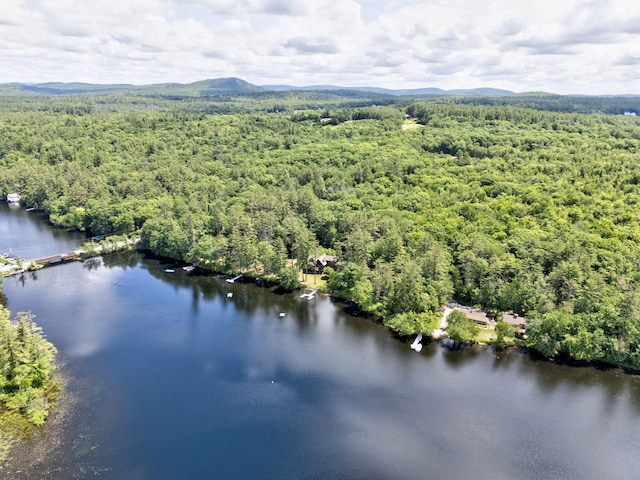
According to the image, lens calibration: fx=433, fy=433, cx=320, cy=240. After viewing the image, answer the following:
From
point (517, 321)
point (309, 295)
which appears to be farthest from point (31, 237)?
point (517, 321)

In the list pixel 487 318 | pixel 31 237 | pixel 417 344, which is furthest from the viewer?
pixel 31 237

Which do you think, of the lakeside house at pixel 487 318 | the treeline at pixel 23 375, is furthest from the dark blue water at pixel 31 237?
the lakeside house at pixel 487 318

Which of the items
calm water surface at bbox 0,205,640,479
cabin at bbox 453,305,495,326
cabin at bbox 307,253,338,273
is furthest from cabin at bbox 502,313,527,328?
cabin at bbox 307,253,338,273

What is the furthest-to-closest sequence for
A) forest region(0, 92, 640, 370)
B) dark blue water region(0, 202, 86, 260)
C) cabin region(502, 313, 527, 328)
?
dark blue water region(0, 202, 86, 260) → forest region(0, 92, 640, 370) → cabin region(502, 313, 527, 328)

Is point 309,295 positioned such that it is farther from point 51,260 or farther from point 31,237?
point 31,237

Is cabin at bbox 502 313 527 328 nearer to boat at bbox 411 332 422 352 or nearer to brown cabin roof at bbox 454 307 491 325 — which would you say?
brown cabin roof at bbox 454 307 491 325

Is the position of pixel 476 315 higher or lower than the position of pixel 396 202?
lower

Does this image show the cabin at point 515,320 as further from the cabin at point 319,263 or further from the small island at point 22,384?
the small island at point 22,384

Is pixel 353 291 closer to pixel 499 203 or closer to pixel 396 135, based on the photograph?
pixel 499 203
